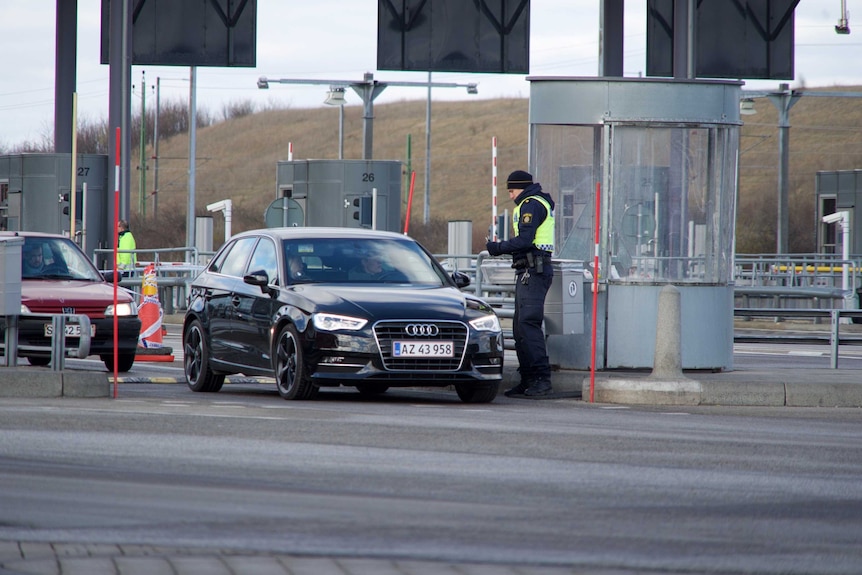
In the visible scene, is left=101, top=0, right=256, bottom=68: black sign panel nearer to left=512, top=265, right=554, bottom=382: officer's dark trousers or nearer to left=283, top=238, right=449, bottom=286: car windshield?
left=283, top=238, right=449, bottom=286: car windshield

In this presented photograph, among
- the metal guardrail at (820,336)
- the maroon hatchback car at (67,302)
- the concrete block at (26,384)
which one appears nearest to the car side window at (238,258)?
the maroon hatchback car at (67,302)

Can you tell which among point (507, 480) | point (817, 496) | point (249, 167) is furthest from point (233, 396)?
point (249, 167)

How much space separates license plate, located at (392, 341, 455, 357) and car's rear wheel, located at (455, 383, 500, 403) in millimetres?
649

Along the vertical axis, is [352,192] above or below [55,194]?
above

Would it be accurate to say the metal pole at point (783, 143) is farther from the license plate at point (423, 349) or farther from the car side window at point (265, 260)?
the license plate at point (423, 349)

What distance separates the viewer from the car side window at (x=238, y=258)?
1524 cm

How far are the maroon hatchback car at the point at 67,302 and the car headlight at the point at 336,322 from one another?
363cm

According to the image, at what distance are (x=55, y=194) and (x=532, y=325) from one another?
2233 cm

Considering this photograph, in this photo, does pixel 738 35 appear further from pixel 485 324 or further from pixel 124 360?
pixel 485 324

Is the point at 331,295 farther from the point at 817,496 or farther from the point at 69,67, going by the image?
the point at 69,67

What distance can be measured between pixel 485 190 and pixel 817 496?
399 feet

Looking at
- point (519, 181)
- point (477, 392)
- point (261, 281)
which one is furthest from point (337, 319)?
point (519, 181)

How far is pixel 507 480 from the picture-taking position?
856 centimetres

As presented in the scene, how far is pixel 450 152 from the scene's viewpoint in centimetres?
13750
